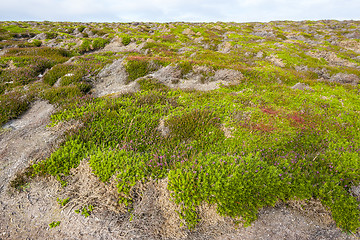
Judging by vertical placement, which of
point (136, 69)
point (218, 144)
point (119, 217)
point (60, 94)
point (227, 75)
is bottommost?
point (119, 217)

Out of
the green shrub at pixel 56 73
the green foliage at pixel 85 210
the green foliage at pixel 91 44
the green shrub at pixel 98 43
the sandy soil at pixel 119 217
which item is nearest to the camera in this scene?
the sandy soil at pixel 119 217

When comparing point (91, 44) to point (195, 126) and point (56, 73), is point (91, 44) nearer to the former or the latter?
point (56, 73)

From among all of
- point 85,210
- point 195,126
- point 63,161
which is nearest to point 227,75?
point 195,126

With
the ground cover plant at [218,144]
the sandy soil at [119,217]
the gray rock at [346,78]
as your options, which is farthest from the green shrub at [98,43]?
the gray rock at [346,78]

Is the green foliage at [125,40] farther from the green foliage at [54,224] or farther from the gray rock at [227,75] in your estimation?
the green foliage at [54,224]

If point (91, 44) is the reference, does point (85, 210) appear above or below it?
below

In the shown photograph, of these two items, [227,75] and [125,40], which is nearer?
[227,75]

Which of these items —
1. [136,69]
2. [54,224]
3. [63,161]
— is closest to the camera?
[54,224]

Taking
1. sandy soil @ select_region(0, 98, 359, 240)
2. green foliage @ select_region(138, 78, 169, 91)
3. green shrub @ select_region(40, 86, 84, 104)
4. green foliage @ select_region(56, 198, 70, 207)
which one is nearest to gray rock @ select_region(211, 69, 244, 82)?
green foliage @ select_region(138, 78, 169, 91)

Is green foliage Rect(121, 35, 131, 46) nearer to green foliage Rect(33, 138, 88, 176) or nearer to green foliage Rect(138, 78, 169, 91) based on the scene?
green foliage Rect(138, 78, 169, 91)

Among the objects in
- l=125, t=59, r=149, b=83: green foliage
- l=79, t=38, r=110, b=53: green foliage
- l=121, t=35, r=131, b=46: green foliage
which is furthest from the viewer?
l=121, t=35, r=131, b=46: green foliage

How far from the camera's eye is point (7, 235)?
564cm

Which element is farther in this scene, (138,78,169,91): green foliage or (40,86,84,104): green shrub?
(138,78,169,91): green foliage

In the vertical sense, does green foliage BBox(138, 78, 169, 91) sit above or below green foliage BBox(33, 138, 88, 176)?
above
